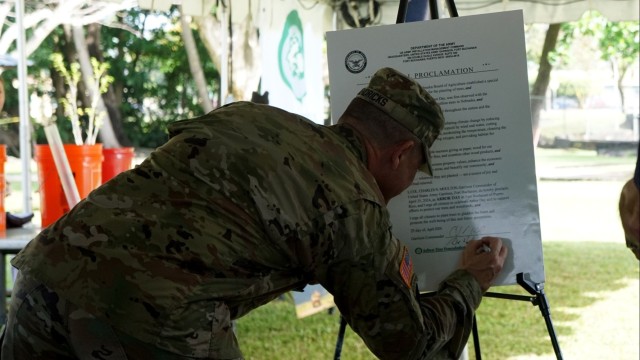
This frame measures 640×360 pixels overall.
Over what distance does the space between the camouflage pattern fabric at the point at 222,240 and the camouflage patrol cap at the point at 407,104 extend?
0.16 m

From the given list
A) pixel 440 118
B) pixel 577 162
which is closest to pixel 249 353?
pixel 440 118

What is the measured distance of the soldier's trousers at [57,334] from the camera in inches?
55.5

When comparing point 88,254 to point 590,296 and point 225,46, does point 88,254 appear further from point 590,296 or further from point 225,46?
point 590,296

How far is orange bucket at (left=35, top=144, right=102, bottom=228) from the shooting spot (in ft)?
10.1

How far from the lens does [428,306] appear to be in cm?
165

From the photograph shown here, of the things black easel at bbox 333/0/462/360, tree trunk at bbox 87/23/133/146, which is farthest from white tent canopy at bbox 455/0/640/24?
tree trunk at bbox 87/23/133/146

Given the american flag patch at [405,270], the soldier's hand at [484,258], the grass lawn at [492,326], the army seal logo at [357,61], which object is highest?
the army seal logo at [357,61]

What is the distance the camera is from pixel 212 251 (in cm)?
142

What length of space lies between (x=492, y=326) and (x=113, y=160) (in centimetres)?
302

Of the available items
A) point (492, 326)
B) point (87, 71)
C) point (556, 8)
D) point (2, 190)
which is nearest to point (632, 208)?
point (2, 190)

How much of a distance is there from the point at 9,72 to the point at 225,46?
1099 cm

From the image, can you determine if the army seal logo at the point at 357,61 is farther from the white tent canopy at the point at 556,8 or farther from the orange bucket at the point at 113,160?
the white tent canopy at the point at 556,8

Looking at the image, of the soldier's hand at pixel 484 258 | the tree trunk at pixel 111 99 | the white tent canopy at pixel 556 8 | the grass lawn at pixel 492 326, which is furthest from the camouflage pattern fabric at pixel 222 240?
the tree trunk at pixel 111 99

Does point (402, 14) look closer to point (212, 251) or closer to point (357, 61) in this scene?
point (357, 61)
